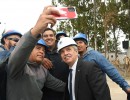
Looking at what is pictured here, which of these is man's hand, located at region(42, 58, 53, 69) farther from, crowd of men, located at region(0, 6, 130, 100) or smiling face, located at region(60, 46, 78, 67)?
smiling face, located at region(60, 46, 78, 67)

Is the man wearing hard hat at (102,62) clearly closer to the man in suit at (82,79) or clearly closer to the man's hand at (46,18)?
the man in suit at (82,79)

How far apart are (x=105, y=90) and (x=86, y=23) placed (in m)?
29.0

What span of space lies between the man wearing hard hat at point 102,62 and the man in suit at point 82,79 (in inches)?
36.6

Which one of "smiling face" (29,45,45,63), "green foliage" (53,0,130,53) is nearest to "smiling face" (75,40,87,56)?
"smiling face" (29,45,45,63)

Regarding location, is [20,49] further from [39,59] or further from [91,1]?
[91,1]

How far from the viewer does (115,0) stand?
112ft

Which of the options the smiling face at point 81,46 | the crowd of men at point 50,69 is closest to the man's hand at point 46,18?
the crowd of men at point 50,69

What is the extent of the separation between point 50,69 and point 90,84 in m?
0.66

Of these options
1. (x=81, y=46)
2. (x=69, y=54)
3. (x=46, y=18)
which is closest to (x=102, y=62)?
(x=81, y=46)

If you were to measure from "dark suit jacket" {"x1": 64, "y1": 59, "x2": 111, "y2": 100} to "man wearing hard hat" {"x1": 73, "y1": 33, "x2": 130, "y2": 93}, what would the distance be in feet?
3.22

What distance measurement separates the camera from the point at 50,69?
396cm

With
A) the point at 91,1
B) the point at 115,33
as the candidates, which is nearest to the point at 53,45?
the point at 91,1

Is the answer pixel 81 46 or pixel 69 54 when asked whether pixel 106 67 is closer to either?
pixel 81 46

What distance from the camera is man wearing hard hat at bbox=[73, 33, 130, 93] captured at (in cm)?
450
